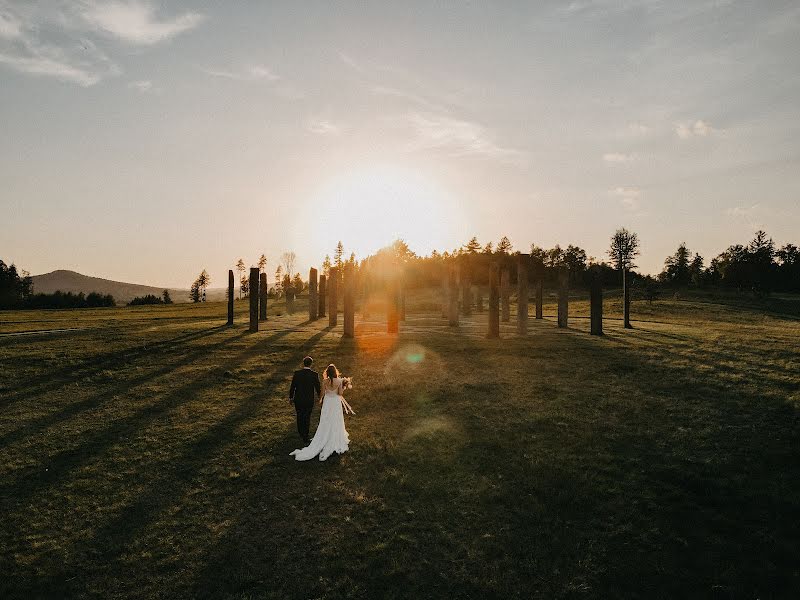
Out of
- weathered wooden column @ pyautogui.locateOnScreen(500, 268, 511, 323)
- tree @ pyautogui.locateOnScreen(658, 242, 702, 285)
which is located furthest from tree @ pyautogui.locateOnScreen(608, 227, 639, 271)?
weathered wooden column @ pyautogui.locateOnScreen(500, 268, 511, 323)

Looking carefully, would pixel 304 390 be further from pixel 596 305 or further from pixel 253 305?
pixel 596 305

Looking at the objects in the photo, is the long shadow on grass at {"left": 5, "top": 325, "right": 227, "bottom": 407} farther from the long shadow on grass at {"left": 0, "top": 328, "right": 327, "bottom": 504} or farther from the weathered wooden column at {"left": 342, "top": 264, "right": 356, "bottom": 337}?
the weathered wooden column at {"left": 342, "top": 264, "right": 356, "bottom": 337}

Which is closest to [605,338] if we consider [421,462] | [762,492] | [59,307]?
[762,492]

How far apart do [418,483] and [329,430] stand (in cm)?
285

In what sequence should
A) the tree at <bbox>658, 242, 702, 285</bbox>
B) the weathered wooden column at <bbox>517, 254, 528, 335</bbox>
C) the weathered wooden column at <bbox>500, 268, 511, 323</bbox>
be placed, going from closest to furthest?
the weathered wooden column at <bbox>517, 254, 528, 335</bbox>, the weathered wooden column at <bbox>500, 268, 511, 323</bbox>, the tree at <bbox>658, 242, 702, 285</bbox>

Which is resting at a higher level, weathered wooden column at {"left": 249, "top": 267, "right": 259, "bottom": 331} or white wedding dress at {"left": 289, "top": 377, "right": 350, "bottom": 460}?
weathered wooden column at {"left": 249, "top": 267, "right": 259, "bottom": 331}

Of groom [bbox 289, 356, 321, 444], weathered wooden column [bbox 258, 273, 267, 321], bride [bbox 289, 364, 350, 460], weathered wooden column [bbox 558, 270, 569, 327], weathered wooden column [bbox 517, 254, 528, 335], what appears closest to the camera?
bride [bbox 289, 364, 350, 460]

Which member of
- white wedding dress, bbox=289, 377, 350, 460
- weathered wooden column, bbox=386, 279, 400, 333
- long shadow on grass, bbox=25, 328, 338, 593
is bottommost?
long shadow on grass, bbox=25, 328, 338, 593

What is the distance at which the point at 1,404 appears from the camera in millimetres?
16469

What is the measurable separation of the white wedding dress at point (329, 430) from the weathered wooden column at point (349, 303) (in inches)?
597

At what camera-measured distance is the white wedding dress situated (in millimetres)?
12289

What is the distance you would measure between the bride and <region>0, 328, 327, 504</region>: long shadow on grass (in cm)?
577

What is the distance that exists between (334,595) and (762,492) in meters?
9.52

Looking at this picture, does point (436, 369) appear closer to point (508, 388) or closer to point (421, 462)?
point (508, 388)
